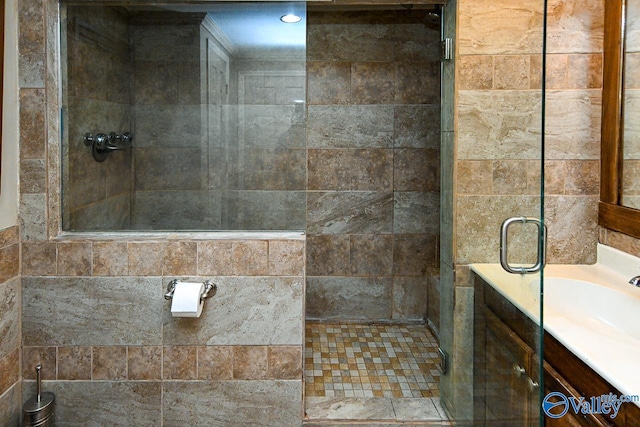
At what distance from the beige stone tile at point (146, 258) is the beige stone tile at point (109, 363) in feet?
1.08

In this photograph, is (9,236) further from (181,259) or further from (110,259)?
(181,259)

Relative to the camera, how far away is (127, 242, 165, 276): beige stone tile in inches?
81.4

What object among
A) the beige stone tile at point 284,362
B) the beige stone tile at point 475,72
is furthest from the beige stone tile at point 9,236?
the beige stone tile at point 475,72

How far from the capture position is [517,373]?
158 centimetres

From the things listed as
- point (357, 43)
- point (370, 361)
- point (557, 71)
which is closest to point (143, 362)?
point (370, 361)

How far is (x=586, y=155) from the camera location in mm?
2270

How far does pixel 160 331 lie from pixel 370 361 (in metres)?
1.30

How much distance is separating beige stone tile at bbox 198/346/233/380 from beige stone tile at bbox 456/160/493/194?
1.16 metres

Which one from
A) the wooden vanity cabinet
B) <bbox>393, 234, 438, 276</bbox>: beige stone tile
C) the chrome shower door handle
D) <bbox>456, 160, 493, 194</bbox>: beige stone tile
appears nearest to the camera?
the wooden vanity cabinet

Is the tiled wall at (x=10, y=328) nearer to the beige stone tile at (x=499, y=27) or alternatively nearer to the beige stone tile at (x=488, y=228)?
the beige stone tile at (x=488, y=228)

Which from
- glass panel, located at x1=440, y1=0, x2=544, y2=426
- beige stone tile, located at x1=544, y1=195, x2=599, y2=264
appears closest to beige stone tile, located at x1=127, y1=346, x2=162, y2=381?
glass panel, located at x1=440, y1=0, x2=544, y2=426

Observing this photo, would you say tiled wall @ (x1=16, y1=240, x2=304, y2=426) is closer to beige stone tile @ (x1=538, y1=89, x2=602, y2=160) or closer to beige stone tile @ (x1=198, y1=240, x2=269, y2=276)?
beige stone tile @ (x1=198, y1=240, x2=269, y2=276)

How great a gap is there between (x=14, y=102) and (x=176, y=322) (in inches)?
42.4

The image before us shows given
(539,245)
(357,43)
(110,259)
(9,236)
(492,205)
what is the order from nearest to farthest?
(539,245)
(492,205)
(9,236)
(110,259)
(357,43)
